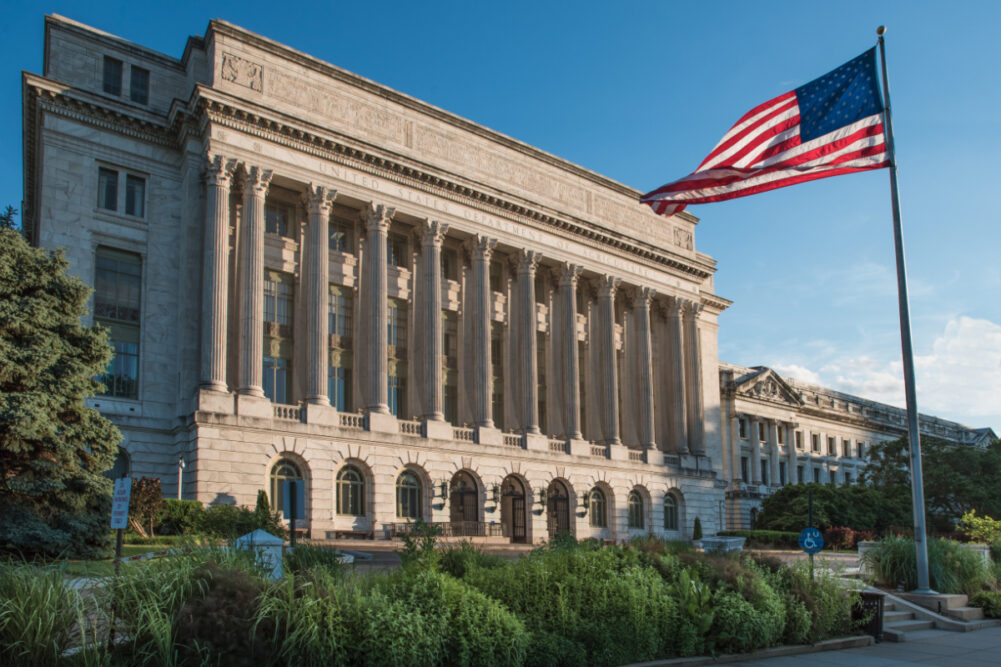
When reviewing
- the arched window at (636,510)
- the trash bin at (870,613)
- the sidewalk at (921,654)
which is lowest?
the sidewalk at (921,654)

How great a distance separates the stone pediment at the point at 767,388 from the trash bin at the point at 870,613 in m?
68.7

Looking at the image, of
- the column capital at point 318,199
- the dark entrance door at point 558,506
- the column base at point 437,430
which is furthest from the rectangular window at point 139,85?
the dark entrance door at point 558,506

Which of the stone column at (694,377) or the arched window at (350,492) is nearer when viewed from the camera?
the arched window at (350,492)

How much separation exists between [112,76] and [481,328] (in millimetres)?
22467

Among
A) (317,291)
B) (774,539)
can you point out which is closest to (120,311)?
(317,291)

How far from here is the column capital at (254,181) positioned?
1607 inches

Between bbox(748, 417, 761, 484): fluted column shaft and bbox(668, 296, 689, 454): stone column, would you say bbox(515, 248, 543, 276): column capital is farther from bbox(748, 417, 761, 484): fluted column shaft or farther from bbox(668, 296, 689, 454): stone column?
bbox(748, 417, 761, 484): fluted column shaft

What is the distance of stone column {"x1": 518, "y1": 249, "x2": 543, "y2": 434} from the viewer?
5069 centimetres

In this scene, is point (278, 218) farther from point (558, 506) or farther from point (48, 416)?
point (558, 506)

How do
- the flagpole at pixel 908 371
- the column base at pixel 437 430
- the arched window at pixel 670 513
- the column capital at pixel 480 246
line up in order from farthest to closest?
the arched window at pixel 670 513, the column capital at pixel 480 246, the column base at pixel 437 430, the flagpole at pixel 908 371

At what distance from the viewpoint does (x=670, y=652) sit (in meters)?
15.7

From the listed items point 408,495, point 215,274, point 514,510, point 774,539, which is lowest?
point 774,539

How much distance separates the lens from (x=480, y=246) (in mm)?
49875

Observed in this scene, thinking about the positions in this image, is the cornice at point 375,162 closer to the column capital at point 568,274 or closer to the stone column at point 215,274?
the column capital at point 568,274
